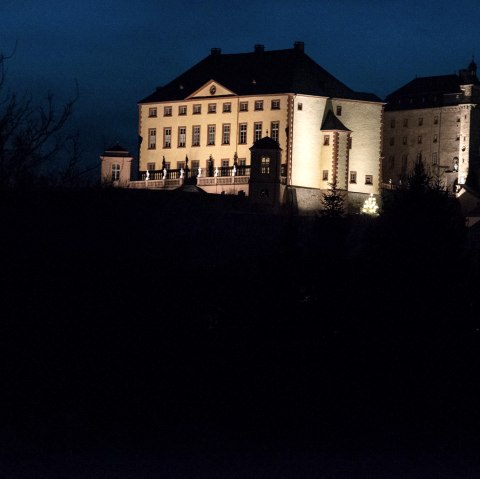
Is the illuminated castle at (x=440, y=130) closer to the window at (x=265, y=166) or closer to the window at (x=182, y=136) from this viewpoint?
the window at (x=182, y=136)

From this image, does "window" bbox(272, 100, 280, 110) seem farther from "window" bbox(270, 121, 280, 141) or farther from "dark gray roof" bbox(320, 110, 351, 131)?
"dark gray roof" bbox(320, 110, 351, 131)

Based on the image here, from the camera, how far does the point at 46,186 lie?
86.7 feet

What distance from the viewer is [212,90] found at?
4131 inches

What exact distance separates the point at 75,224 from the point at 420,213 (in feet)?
39.2

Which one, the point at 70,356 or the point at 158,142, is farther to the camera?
the point at 158,142

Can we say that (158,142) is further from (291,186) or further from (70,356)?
(70,356)

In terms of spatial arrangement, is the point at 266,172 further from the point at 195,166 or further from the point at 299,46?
the point at 299,46

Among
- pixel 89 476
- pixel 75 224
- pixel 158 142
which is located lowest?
pixel 89 476

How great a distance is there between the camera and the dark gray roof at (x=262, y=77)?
103750mm

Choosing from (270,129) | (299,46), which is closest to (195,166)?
(270,129)

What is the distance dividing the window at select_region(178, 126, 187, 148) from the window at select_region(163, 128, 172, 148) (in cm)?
73

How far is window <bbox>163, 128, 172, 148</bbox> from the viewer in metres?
106

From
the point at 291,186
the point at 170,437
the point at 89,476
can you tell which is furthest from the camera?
the point at 291,186

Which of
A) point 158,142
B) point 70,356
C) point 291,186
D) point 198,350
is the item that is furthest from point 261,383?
point 158,142
